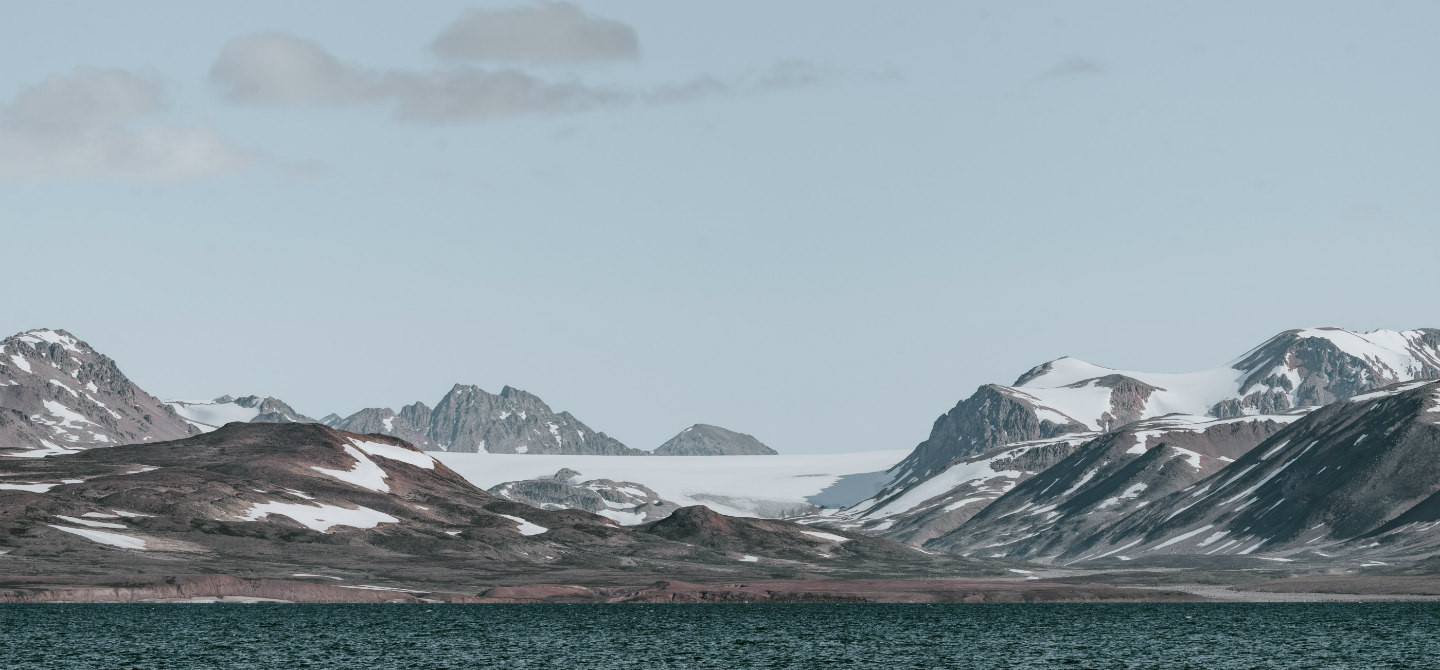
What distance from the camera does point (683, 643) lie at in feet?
507

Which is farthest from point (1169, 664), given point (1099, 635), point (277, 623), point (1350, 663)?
point (277, 623)

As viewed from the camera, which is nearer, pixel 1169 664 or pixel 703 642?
pixel 1169 664

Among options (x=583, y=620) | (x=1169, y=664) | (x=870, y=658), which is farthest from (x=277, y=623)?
(x=1169, y=664)

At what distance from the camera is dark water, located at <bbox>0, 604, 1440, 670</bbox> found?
129m

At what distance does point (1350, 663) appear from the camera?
130625 millimetres

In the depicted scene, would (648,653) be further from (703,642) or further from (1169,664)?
(1169,664)

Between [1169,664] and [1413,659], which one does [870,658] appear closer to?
[1169,664]

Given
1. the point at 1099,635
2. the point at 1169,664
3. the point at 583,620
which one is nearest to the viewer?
the point at 1169,664

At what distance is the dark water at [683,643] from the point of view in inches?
5084

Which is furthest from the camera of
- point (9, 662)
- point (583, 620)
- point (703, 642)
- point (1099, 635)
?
point (583, 620)

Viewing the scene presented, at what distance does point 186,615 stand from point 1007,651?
100501 mm

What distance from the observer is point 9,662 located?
121 metres

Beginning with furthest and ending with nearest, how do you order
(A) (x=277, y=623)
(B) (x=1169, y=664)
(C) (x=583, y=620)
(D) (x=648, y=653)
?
(C) (x=583, y=620)
(A) (x=277, y=623)
(D) (x=648, y=653)
(B) (x=1169, y=664)

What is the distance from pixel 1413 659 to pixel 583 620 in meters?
94.9
